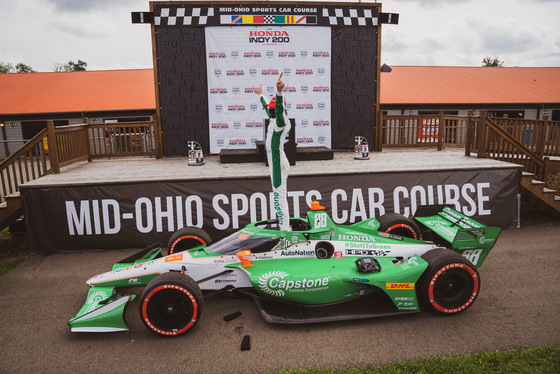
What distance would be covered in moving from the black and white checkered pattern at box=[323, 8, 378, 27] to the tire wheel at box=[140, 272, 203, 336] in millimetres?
8743

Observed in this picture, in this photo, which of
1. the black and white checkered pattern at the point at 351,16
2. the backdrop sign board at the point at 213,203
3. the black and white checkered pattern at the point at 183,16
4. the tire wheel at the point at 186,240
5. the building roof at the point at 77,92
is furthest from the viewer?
the building roof at the point at 77,92

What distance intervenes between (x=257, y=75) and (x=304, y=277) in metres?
7.35

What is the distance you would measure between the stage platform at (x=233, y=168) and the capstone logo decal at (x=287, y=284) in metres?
3.20

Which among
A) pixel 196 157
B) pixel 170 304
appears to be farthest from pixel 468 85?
pixel 170 304

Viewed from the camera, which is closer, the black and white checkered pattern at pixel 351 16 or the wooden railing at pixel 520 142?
the wooden railing at pixel 520 142

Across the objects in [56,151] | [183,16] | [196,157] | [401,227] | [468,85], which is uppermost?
[183,16]

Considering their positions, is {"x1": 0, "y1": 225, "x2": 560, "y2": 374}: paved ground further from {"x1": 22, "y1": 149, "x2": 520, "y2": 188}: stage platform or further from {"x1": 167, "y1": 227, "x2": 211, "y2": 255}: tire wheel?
{"x1": 22, "y1": 149, "x2": 520, "y2": 188}: stage platform

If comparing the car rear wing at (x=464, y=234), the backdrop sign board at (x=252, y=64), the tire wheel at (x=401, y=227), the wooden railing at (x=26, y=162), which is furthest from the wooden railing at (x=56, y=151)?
the car rear wing at (x=464, y=234)

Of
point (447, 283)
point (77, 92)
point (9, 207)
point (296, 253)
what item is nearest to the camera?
point (447, 283)

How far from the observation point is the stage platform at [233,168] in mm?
7199

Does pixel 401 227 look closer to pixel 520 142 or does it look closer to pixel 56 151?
pixel 520 142

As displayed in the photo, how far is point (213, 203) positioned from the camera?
7098mm

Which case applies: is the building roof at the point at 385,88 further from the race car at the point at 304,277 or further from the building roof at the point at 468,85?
the race car at the point at 304,277

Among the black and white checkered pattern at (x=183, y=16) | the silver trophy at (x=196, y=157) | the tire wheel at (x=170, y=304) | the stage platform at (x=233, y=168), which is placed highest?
the black and white checkered pattern at (x=183, y=16)
